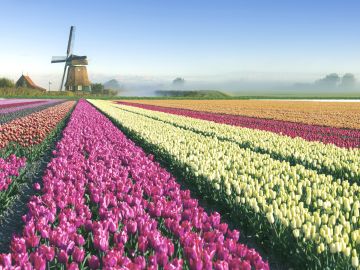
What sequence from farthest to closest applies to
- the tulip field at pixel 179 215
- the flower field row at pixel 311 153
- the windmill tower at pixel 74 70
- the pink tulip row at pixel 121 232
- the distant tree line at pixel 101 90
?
1. the distant tree line at pixel 101 90
2. the windmill tower at pixel 74 70
3. the flower field row at pixel 311 153
4. the tulip field at pixel 179 215
5. the pink tulip row at pixel 121 232

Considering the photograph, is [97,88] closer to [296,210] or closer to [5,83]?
[5,83]

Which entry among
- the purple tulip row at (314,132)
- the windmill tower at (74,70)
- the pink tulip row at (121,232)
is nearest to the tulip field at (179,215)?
the pink tulip row at (121,232)

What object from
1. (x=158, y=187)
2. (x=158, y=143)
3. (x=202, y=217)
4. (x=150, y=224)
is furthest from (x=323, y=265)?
(x=158, y=143)

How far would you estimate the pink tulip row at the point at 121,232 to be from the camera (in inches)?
134

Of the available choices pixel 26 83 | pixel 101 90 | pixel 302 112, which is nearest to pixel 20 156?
pixel 302 112

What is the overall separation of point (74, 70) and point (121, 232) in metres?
84.9

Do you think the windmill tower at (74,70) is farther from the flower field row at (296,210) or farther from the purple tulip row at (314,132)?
the flower field row at (296,210)

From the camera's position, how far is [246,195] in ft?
18.6

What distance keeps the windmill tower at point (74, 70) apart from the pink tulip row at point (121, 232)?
262ft

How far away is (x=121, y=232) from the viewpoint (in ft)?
14.1

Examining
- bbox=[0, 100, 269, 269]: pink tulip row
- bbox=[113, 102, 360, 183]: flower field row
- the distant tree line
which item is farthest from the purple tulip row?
the distant tree line

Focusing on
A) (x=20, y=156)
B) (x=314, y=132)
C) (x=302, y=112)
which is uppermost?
(x=302, y=112)

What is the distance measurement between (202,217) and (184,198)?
1109 mm

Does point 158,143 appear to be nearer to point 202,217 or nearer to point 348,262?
point 202,217
